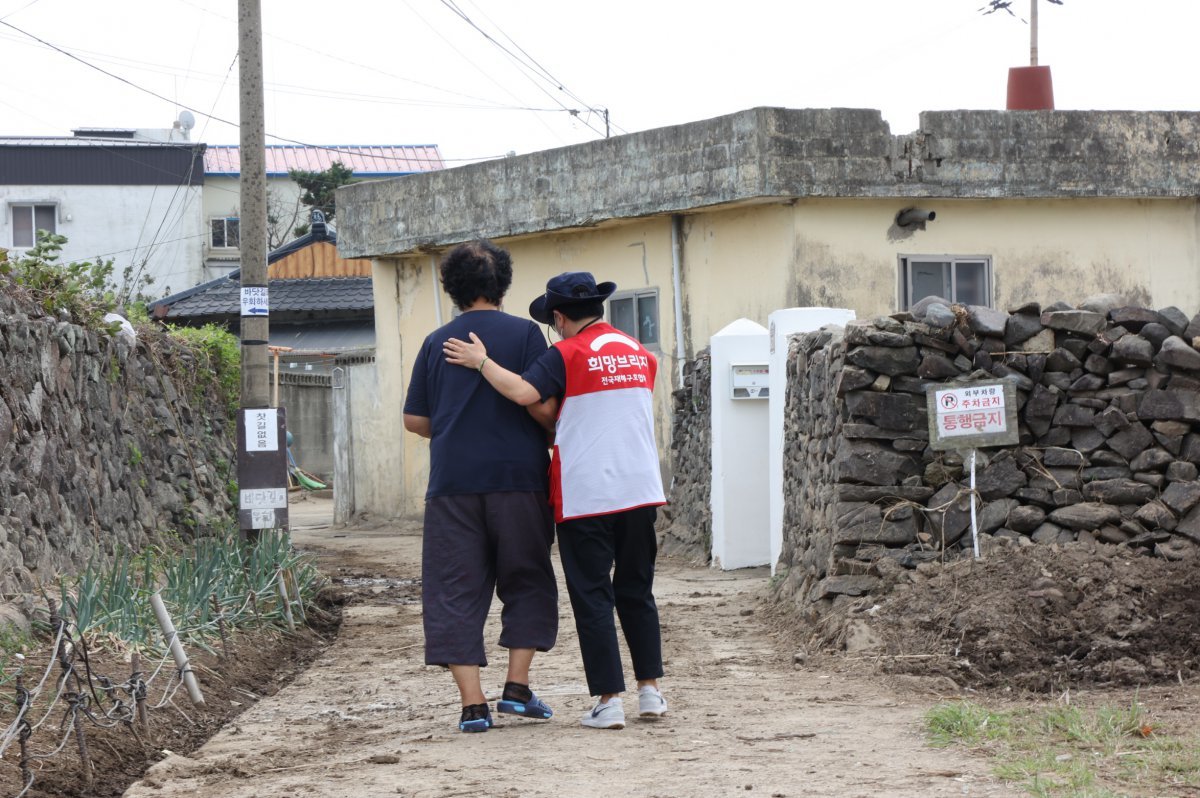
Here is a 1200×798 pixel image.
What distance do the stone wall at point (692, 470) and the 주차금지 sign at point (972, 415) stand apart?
4955mm

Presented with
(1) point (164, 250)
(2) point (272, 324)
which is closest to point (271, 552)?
(2) point (272, 324)

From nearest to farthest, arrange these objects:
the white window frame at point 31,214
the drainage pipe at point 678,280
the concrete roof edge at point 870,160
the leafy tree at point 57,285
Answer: the leafy tree at point 57,285, the concrete roof edge at point 870,160, the drainage pipe at point 678,280, the white window frame at point 31,214

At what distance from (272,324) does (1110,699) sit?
25.6m

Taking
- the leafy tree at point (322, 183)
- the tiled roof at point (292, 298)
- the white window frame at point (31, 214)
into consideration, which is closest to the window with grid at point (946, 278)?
the tiled roof at point (292, 298)

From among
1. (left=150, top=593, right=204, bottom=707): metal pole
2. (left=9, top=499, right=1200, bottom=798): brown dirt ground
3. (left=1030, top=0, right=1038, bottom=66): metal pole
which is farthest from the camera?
(left=1030, top=0, right=1038, bottom=66): metal pole

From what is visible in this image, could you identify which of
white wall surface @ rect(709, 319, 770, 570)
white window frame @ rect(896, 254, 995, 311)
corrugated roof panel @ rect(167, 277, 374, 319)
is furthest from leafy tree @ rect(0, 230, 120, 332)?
corrugated roof panel @ rect(167, 277, 374, 319)

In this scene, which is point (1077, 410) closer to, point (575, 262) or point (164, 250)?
point (575, 262)

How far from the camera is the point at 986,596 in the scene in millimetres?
7375

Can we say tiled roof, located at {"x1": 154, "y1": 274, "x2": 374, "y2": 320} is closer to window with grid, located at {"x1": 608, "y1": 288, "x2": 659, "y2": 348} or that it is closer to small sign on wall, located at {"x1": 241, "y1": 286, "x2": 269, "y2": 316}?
window with grid, located at {"x1": 608, "y1": 288, "x2": 659, "y2": 348}

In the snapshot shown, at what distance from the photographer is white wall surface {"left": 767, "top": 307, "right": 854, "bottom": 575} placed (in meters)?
11.2

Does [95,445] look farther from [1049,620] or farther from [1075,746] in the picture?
[1075,746]

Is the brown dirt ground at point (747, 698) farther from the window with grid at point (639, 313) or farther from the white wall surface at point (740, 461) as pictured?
the window with grid at point (639, 313)

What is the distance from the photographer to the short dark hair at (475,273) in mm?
6102

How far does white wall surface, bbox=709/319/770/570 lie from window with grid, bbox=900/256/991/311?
130 inches
